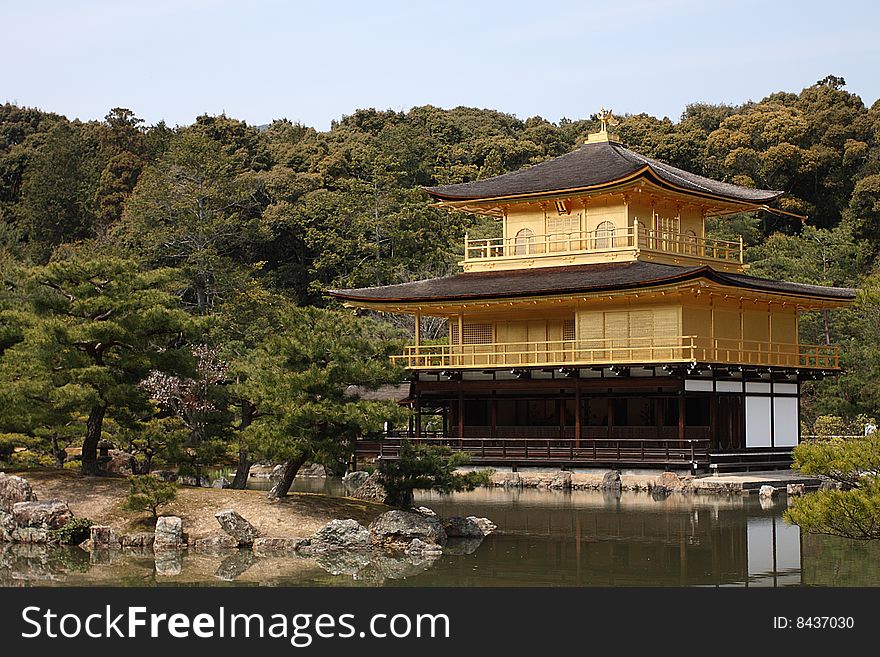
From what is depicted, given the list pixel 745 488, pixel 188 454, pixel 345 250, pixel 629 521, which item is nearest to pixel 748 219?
pixel 345 250

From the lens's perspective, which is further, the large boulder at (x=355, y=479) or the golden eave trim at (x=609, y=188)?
the golden eave trim at (x=609, y=188)

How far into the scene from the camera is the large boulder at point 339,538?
20.6 m

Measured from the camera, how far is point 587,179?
129 ft

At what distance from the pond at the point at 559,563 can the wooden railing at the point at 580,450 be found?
30.7 ft

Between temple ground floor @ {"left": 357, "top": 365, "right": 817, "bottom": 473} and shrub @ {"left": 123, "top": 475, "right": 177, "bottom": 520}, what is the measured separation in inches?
523

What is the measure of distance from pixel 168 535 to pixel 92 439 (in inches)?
175

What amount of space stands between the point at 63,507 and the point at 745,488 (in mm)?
16543

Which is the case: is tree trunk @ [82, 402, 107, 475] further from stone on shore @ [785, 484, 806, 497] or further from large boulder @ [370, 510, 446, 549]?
stone on shore @ [785, 484, 806, 497]

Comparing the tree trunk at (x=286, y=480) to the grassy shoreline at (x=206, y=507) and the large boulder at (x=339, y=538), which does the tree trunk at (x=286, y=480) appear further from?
the large boulder at (x=339, y=538)

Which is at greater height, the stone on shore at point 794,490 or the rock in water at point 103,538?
the rock in water at point 103,538

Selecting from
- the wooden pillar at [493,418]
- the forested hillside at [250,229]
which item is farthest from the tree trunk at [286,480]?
the wooden pillar at [493,418]

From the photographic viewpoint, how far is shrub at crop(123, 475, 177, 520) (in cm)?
2127

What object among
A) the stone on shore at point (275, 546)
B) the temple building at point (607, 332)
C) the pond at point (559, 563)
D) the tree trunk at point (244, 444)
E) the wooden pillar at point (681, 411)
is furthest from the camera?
the temple building at point (607, 332)
